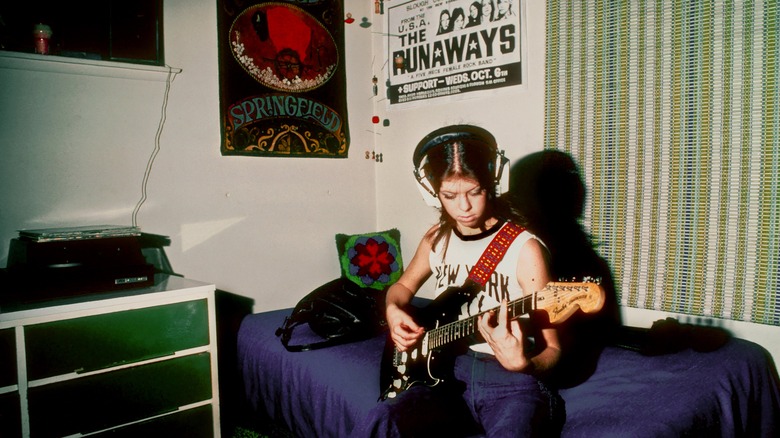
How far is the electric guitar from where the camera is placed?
1308 millimetres

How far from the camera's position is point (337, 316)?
7.38 feet

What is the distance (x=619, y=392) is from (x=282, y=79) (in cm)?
234

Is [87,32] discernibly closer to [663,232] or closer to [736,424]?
[663,232]

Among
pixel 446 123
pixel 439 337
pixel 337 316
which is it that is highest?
pixel 446 123

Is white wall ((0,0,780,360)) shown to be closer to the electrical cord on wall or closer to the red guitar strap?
the electrical cord on wall

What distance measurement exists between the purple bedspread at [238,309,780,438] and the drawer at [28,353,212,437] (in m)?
0.36

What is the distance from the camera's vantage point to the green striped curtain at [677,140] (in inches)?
71.7

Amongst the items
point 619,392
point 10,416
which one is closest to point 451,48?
point 619,392

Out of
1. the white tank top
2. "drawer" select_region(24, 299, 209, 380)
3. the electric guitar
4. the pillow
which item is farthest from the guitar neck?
the pillow

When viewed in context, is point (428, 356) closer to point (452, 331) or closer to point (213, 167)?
point (452, 331)

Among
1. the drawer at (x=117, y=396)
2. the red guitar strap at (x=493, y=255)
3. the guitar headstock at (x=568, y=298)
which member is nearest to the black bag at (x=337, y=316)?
the drawer at (x=117, y=396)

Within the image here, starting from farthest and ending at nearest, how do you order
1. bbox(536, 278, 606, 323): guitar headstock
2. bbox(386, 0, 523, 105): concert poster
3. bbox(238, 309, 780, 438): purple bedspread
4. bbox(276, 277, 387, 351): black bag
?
bbox(386, 0, 523, 105): concert poster → bbox(276, 277, 387, 351): black bag → bbox(238, 309, 780, 438): purple bedspread → bbox(536, 278, 606, 323): guitar headstock

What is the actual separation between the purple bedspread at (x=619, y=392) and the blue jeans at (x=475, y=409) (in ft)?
0.48

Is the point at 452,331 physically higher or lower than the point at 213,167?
lower
